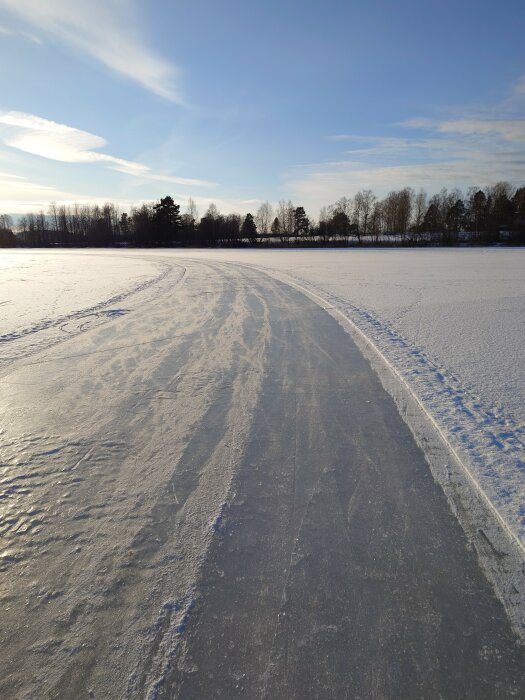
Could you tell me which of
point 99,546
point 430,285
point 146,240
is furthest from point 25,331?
point 146,240

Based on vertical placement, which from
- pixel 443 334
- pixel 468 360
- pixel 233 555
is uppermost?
pixel 443 334

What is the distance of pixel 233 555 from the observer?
2545 millimetres

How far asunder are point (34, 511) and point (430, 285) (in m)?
16.5

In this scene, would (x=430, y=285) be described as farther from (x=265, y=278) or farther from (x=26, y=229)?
(x=26, y=229)

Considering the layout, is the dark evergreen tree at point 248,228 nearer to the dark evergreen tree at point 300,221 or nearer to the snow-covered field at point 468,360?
the dark evergreen tree at point 300,221

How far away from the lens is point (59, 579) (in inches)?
94.0

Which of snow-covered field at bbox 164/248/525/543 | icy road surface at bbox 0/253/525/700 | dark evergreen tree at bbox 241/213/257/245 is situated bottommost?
icy road surface at bbox 0/253/525/700

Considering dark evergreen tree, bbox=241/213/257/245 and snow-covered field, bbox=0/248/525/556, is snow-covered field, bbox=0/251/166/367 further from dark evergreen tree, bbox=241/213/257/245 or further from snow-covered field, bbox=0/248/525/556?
dark evergreen tree, bbox=241/213/257/245

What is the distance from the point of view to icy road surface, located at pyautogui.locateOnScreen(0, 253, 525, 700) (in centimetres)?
190

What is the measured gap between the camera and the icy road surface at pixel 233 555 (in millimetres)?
1896

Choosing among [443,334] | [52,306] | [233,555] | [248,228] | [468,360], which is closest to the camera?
[233,555]

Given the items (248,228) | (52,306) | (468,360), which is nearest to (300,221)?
(248,228)

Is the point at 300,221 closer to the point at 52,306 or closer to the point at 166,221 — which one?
the point at 166,221

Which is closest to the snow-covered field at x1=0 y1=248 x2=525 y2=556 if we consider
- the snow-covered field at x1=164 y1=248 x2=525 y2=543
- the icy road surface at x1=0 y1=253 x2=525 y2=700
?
the snow-covered field at x1=164 y1=248 x2=525 y2=543
